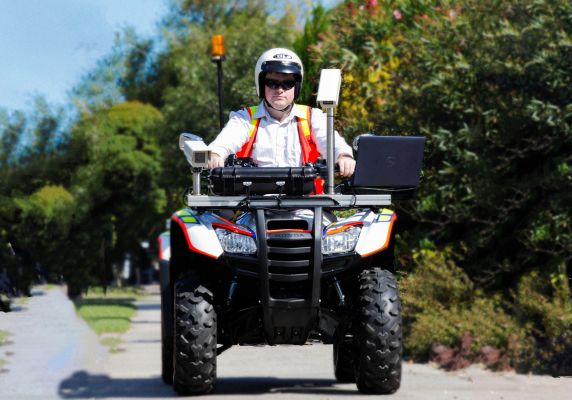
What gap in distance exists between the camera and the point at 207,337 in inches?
337

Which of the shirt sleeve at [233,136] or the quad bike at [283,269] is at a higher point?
the shirt sleeve at [233,136]

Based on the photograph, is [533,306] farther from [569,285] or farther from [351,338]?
[351,338]

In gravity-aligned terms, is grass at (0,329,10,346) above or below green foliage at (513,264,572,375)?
above

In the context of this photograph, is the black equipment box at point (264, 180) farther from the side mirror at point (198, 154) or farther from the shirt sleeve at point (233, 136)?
the shirt sleeve at point (233, 136)

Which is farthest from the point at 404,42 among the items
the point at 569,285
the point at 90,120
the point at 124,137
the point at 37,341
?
the point at 124,137

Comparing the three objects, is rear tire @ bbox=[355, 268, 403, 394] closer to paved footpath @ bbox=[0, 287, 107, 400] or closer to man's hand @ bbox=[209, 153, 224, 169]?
man's hand @ bbox=[209, 153, 224, 169]

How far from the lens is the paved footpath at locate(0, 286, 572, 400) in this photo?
8.07 meters

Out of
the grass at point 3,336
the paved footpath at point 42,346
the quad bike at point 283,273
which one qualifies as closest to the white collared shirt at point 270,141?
the quad bike at point 283,273

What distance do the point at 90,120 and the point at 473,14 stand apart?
15.7m

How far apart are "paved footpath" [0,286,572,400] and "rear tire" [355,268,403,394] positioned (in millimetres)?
220

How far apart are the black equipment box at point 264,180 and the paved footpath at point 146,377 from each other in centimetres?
131

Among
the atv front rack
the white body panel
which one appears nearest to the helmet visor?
the atv front rack

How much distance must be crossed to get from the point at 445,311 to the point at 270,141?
19.0ft

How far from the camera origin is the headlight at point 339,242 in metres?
8.38
